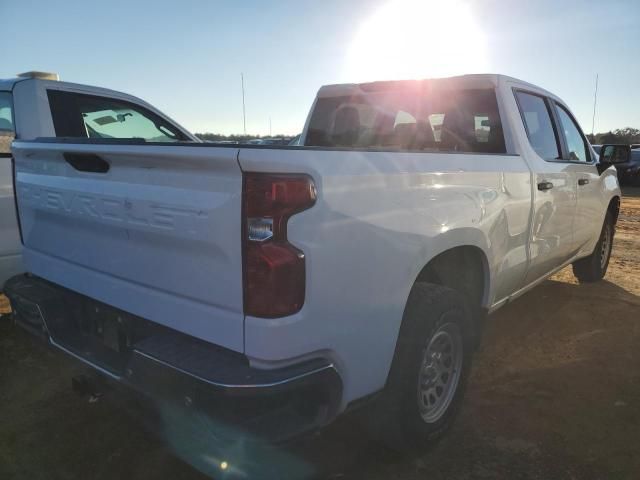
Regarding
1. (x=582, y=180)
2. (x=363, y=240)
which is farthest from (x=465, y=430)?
(x=582, y=180)

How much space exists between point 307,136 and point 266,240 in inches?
115

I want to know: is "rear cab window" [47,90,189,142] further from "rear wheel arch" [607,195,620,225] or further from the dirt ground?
"rear wheel arch" [607,195,620,225]

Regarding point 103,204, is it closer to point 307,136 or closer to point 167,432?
point 167,432

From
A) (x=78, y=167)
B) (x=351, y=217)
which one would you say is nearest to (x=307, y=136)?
(x=78, y=167)

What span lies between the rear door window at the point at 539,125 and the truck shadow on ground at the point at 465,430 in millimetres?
1500

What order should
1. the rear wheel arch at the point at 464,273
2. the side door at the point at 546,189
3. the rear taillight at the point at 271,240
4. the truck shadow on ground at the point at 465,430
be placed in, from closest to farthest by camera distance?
the rear taillight at the point at 271,240
the truck shadow on ground at the point at 465,430
the rear wheel arch at the point at 464,273
the side door at the point at 546,189

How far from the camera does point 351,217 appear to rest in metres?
1.92

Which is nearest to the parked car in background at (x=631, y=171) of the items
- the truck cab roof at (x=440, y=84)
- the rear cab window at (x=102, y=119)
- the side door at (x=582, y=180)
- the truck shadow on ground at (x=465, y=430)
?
the side door at (x=582, y=180)

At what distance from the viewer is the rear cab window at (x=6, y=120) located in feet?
13.4

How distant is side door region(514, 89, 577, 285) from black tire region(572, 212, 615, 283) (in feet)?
4.58

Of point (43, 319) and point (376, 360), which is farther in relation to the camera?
point (43, 319)

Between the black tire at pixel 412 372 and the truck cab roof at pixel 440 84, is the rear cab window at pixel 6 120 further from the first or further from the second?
the black tire at pixel 412 372

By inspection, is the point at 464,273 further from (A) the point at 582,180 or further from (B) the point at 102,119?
(B) the point at 102,119

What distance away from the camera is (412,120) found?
159 inches
